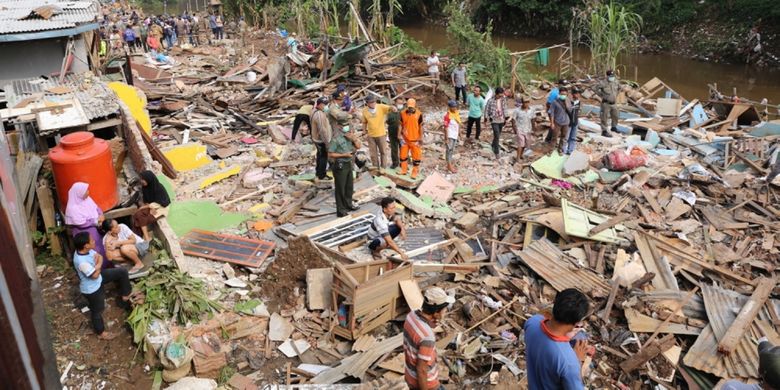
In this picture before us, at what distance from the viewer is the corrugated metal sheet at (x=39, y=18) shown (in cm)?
1176

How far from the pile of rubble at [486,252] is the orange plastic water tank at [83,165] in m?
1.30

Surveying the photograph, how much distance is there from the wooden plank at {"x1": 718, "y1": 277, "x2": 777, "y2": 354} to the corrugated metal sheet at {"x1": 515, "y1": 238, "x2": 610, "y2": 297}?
4.60 ft

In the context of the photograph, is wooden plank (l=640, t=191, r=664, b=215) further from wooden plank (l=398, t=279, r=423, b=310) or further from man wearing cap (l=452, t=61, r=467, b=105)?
man wearing cap (l=452, t=61, r=467, b=105)

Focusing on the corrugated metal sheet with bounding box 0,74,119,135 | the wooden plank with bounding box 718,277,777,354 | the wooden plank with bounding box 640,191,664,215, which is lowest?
the wooden plank with bounding box 718,277,777,354

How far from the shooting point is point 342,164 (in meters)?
8.65

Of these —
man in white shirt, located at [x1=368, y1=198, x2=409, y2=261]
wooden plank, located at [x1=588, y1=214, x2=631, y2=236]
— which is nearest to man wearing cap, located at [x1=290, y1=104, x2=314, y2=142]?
man in white shirt, located at [x1=368, y1=198, x2=409, y2=261]

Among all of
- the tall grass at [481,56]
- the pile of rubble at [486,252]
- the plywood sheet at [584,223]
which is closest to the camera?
the pile of rubble at [486,252]

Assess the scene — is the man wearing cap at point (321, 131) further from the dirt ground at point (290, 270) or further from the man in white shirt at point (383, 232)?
the dirt ground at point (290, 270)

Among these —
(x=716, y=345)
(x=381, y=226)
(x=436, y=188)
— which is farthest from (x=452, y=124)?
(x=716, y=345)

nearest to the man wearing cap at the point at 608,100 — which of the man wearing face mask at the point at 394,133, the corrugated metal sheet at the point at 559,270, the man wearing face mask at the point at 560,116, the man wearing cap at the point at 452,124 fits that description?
the man wearing face mask at the point at 560,116

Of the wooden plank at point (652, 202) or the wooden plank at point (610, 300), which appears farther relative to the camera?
the wooden plank at point (652, 202)

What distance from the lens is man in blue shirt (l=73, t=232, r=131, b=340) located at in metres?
5.82

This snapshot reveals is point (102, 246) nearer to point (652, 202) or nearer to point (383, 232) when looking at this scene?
point (383, 232)

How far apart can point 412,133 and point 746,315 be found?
19.9 ft
